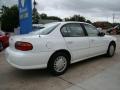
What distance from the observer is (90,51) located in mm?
5531

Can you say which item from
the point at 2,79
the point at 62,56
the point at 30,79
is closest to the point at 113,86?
the point at 62,56

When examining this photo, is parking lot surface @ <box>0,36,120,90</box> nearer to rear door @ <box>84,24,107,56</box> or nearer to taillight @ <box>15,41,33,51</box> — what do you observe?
rear door @ <box>84,24,107,56</box>

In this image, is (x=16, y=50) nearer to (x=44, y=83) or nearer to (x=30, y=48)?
(x=30, y=48)

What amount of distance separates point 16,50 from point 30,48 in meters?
0.44

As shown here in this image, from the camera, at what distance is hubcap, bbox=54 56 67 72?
4457mm

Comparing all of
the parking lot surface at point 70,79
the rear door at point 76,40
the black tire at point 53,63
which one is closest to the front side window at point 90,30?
the rear door at point 76,40

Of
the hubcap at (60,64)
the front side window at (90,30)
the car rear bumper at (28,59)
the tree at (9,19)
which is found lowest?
the hubcap at (60,64)

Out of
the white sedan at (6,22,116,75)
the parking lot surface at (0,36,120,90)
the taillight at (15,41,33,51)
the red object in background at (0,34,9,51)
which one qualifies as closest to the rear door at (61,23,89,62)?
the white sedan at (6,22,116,75)

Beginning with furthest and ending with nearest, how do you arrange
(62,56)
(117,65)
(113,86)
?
1. (117,65)
2. (62,56)
3. (113,86)

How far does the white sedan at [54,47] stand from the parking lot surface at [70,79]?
1.11ft

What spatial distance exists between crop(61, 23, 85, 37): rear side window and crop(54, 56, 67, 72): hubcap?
0.70 m

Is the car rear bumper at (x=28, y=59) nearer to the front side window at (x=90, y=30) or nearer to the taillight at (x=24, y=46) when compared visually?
the taillight at (x=24, y=46)

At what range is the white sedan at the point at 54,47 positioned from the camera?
3.98m

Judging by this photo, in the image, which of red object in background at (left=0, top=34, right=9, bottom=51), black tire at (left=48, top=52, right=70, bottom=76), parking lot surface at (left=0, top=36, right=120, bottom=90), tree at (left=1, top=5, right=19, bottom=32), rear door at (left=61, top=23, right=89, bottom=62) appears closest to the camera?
parking lot surface at (left=0, top=36, right=120, bottom=90)
